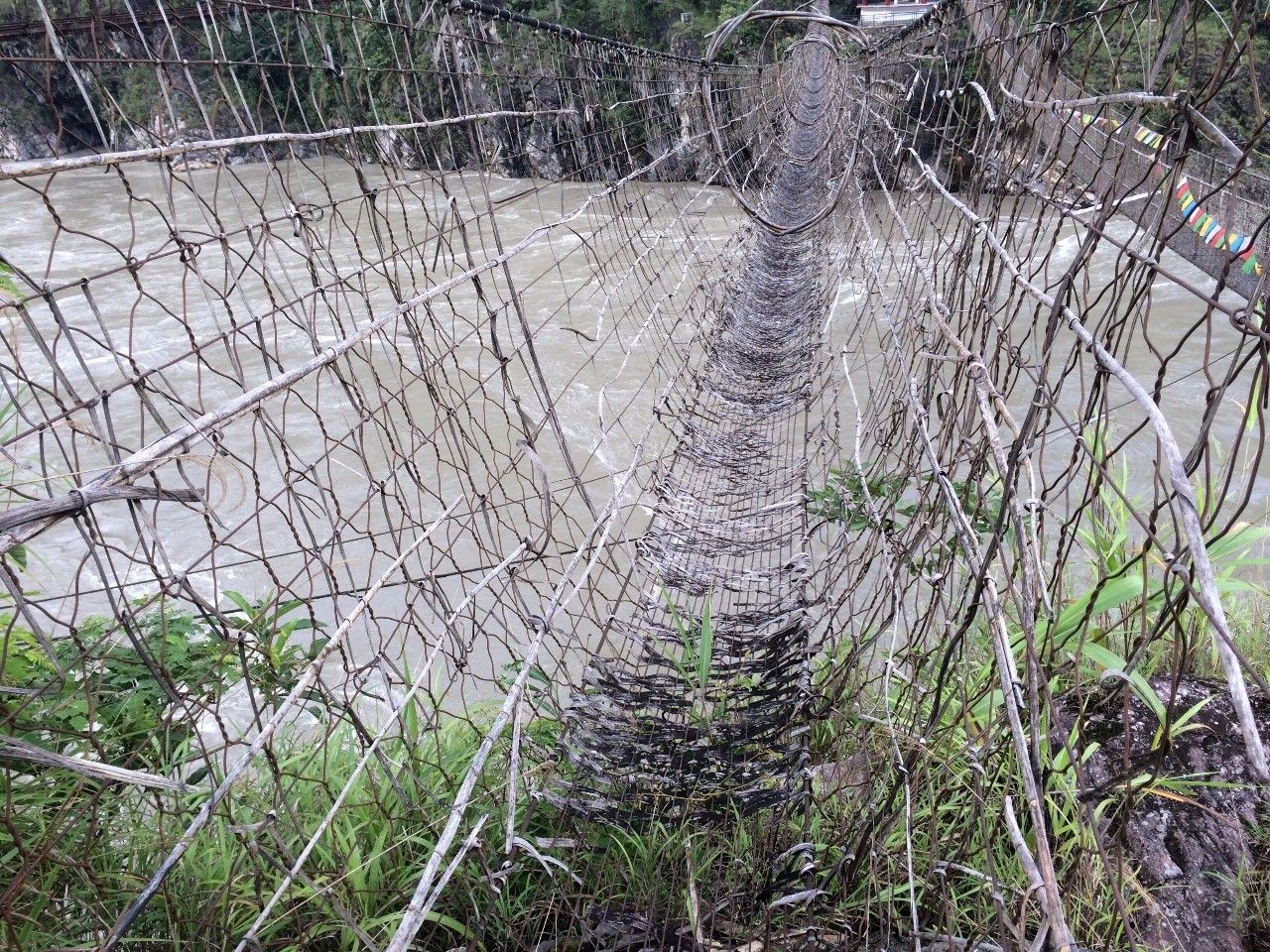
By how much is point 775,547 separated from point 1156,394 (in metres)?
1.28

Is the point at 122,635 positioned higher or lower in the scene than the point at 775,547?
higher

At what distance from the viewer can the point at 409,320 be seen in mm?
1148

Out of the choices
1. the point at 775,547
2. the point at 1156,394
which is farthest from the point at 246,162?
the point at 1156,394

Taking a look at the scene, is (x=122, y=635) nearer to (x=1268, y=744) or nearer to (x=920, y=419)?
(x=920, y=419)

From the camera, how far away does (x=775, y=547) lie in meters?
1.90

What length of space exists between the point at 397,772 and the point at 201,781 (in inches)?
13.0

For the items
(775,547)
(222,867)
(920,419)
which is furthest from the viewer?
(775,547)

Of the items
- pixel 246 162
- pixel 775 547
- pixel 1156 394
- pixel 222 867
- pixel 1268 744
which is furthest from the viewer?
pixel 246 162

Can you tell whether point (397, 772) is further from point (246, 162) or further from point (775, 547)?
point (246, 162)

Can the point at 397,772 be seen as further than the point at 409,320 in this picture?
Yes

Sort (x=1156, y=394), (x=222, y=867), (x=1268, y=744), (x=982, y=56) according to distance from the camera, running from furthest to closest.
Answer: (x=982, y=56), (x=1268, y=744), (x=222, y=867), (x=1156, y=394)

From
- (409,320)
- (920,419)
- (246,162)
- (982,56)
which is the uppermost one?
(982,56)

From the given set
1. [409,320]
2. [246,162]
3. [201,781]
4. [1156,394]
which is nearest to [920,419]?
[1156,394]

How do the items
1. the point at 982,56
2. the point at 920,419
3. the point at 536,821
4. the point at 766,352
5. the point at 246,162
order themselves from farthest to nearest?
the point at 246,162
the point at 766,352
the point at 982,56
the point at 536,821
the point at 920,419
